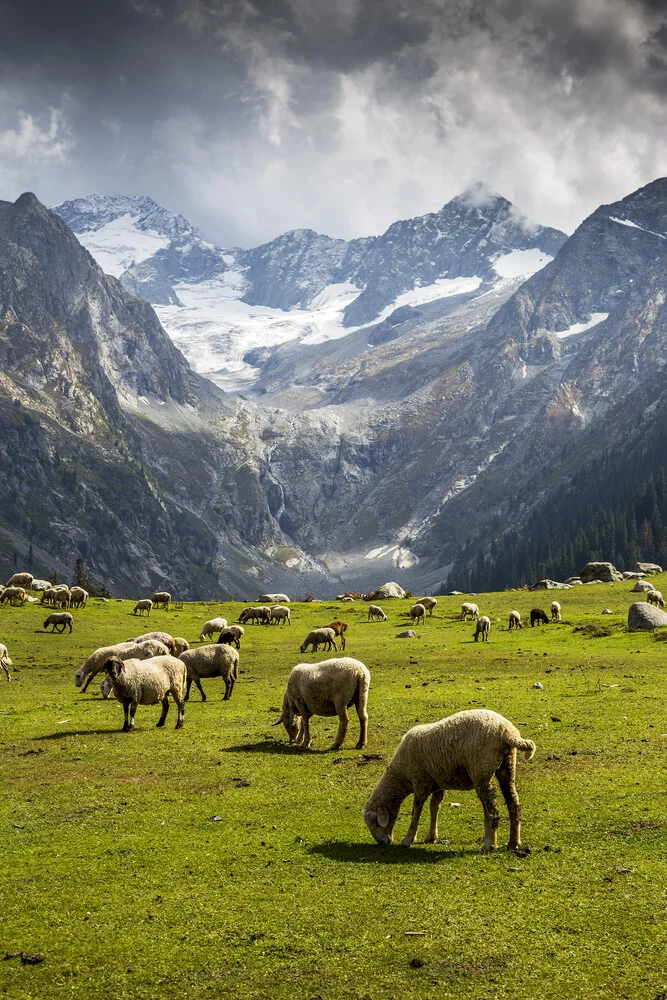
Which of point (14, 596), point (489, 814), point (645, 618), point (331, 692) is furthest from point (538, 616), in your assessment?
point (489, 814)

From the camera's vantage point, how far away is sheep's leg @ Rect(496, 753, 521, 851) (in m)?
18.3

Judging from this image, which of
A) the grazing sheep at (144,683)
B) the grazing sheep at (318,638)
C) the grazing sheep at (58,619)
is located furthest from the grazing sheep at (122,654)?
the grazing sheep at (58,619)

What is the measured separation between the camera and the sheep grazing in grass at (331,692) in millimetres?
28703

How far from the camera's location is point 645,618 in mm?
68188

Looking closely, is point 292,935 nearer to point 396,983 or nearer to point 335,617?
point 396,983

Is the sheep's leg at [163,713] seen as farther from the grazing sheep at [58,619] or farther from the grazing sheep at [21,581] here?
the grazing sheep at [21,581]

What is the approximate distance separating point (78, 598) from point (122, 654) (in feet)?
186

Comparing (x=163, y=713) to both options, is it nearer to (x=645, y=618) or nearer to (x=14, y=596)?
(x=645, y=618)

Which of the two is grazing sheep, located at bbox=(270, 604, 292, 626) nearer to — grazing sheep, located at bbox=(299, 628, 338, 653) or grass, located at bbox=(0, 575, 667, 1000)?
grazing sheep, located at bbox=(299, 628, 338, 653)

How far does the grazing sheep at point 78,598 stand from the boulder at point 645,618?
62.6 meters

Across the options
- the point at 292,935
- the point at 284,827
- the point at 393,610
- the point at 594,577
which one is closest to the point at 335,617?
the point at 393,610

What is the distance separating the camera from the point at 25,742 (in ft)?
103

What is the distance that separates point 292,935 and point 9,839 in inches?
373

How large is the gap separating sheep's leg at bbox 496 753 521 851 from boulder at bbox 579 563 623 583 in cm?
12735
